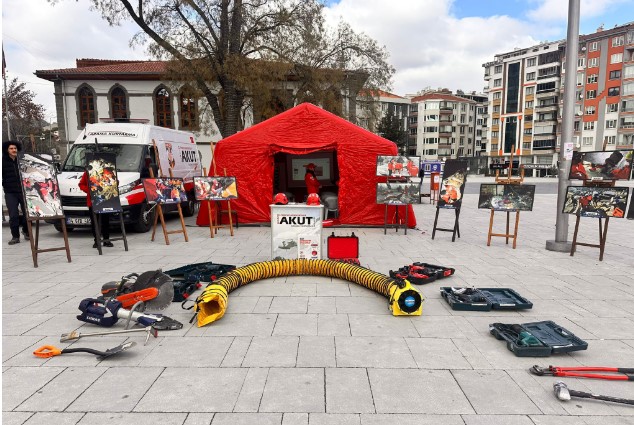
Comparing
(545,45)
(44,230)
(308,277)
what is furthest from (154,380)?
(545,45)

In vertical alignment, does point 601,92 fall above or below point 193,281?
above

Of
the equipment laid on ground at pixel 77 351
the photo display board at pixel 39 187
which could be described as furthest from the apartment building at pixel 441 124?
the equipment laid on ground at pixel 77 351

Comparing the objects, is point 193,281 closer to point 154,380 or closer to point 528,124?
point 154,380

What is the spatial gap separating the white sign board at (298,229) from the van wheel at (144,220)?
4.96 m

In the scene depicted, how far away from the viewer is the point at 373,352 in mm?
3797

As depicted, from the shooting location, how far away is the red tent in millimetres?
10703

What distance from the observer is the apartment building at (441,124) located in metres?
86.2

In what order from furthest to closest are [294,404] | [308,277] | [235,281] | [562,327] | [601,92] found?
[601,92]
[308,277]
[235,281]
[562,327]
[294,404]

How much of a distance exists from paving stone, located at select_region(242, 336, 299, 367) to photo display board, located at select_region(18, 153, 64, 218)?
5.54 metres

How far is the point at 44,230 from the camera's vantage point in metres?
10.8

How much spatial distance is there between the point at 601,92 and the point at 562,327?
73.5 meters

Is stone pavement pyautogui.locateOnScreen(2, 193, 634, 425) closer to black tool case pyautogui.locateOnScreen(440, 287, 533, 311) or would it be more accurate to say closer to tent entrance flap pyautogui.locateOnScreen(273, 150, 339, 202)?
black tool case pyautogui.locateOnScreen(440, 287, 533, 311)

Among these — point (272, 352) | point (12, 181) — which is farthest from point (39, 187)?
point (272, 352)

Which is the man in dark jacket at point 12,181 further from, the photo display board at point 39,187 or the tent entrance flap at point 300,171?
the tent entrance flap at point 300,171
